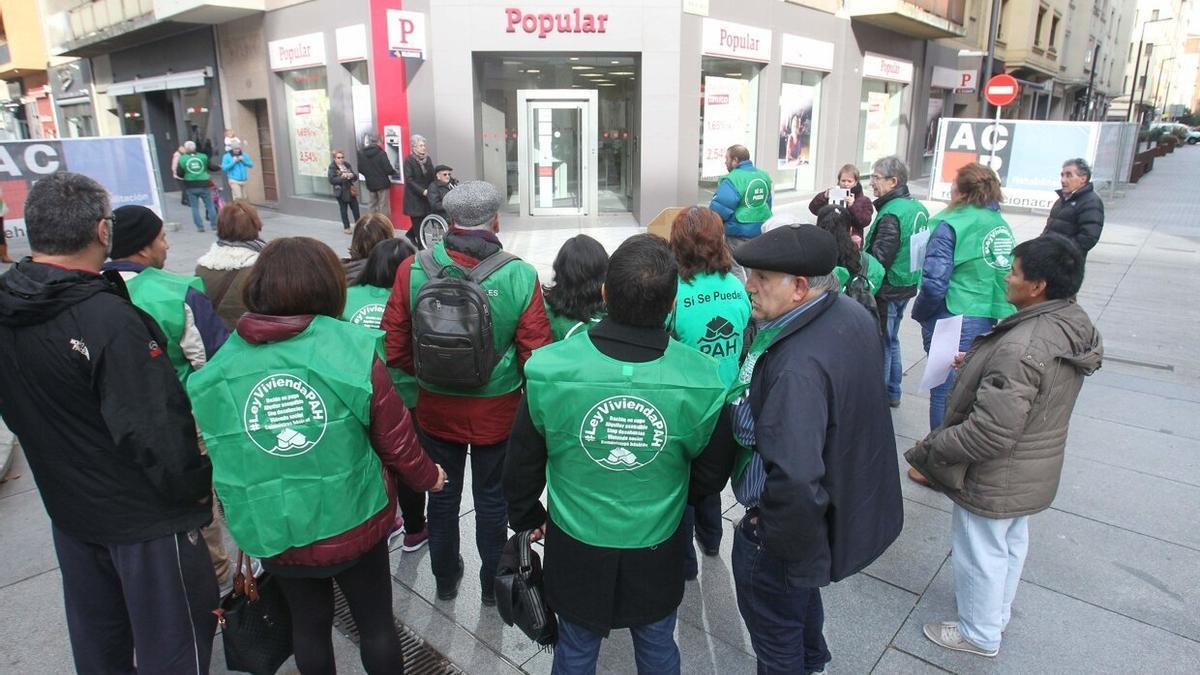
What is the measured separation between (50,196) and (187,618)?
138 cm

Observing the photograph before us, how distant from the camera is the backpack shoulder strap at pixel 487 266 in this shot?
2.83 meters

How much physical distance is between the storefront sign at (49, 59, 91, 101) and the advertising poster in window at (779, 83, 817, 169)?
22.6 metres

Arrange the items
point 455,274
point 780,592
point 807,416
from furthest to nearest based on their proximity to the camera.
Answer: point 455,274 → point 780,592 → point 807,416

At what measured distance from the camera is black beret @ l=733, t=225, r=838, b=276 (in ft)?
6.81

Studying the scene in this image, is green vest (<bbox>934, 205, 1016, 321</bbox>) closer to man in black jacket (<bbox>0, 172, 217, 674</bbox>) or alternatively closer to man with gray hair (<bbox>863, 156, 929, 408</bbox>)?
man with gray hair (<bbox>863, 156, 929, 408</bbox>)

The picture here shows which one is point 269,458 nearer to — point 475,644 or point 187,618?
point 187,618

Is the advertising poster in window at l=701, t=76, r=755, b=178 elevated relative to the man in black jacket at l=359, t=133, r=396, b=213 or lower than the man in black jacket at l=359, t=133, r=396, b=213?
elevated

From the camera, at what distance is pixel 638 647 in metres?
2.28

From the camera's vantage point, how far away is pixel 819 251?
6.89 feet

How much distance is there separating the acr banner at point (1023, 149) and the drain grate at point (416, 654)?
1337 centimetres

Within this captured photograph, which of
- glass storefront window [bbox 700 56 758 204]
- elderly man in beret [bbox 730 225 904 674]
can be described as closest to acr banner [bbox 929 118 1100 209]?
glass storefront window [bbox 700 56 758 204]

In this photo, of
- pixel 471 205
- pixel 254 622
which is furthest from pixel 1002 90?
pixel 254 622

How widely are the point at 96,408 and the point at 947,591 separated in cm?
357

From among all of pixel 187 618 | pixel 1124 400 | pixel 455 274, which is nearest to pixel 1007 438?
pixel 455 274
